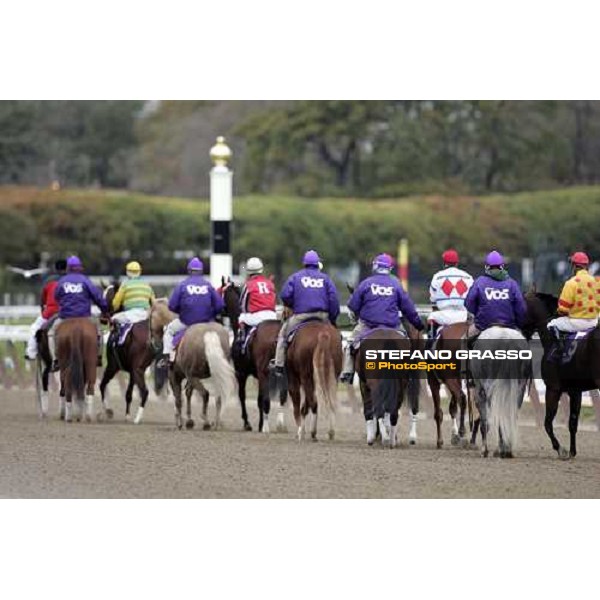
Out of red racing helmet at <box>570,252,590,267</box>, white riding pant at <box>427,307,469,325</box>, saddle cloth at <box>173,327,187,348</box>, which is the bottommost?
saddle cloth at <box>173,327,187,348</box>

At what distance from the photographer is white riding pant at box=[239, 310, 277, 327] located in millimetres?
17203

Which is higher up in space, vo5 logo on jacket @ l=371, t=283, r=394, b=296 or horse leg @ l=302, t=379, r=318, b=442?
vo5 logo on jacket @ l=371, t=283, r=394, b=296

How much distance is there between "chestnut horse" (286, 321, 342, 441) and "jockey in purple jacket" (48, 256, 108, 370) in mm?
3163

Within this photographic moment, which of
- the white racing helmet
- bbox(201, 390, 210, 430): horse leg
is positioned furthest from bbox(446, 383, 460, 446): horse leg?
bbox(201, 390, 210, 430): horse leg

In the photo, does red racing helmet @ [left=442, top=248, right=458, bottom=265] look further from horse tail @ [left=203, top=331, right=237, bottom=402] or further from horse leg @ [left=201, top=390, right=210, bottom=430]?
horse leg @ [left=201, top=390, right=210, bottom=430]

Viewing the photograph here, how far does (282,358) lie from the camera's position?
1634cm

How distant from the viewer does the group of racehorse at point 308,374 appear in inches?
567

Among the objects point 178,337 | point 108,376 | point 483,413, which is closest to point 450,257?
point 483,413

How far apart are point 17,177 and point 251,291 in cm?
2479

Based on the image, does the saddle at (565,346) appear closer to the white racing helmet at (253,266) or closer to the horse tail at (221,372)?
the horse tail at (221,372)

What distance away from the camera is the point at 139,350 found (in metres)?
18.7

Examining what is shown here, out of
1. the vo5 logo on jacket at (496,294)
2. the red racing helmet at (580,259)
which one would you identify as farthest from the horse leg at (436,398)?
the red racing helmet at (580,259)

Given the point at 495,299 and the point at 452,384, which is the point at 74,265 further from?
the point at 495,299
